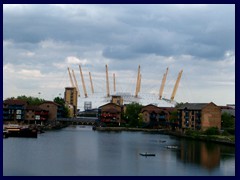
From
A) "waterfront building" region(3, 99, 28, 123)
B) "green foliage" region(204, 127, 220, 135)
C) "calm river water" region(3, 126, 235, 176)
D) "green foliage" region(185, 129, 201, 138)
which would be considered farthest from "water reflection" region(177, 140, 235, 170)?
"waterfront building" region(3, 99, 28, 123)

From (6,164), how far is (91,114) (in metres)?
35.7

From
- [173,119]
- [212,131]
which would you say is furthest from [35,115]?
[212,131]

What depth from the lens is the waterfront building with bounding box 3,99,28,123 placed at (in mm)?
31016

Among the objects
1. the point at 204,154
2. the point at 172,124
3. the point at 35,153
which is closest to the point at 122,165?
the point at 35,153

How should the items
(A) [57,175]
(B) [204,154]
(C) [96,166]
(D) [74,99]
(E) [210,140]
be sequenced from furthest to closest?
(D) [74,99], (E) [210,140], (B) [204,154], (C) [96,166], (A) [57,175]

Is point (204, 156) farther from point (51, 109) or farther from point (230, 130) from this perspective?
point (51, 109)

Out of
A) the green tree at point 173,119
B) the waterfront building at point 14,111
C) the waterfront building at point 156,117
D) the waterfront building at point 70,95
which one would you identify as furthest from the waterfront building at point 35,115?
the waterfront building at point 70,95

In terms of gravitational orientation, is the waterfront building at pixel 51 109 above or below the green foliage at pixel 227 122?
above

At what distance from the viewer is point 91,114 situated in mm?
47125

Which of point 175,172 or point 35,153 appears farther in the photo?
point 35,153

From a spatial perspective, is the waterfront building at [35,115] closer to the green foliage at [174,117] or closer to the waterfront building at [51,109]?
the waterfront building at [51,109]

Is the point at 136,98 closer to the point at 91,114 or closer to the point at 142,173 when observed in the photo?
the point at 91,114

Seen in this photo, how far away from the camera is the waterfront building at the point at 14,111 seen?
102 feet

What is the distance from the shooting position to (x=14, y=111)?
3134 cm
